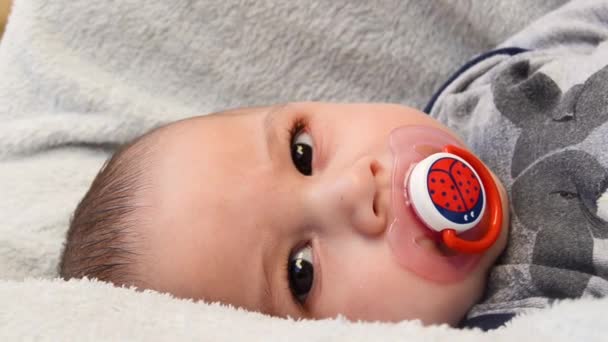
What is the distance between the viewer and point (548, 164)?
85cm

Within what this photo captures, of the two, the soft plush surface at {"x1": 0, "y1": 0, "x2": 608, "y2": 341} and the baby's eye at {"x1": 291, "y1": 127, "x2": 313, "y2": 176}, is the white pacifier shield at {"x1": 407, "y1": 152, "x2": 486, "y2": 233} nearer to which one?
the baby's eye at {"x1": 291, "y1": 127, "x2": 313, "y2": 176}

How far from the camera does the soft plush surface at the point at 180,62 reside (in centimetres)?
116

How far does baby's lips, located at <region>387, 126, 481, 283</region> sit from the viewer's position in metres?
0.77

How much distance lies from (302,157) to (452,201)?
0.67ft

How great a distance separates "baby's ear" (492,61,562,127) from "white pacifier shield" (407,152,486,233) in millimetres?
192

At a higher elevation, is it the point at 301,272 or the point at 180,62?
the point at 180,62

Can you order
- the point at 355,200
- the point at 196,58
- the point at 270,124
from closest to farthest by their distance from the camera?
the point at 355,200 → the point at 270,124 → the point at 196,58

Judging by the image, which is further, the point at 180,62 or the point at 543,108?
the point at 180,62

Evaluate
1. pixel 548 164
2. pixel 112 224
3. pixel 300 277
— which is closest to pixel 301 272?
pixel 300 277

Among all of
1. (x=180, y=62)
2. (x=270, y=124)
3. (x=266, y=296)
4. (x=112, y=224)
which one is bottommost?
(x=266, y=296)

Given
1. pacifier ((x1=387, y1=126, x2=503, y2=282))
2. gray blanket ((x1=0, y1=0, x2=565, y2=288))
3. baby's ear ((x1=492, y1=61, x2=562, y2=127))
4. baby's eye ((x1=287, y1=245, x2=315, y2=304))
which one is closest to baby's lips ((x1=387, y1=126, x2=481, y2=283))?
pacifier ((x1=387, y1=126, x2=503, y2=282))

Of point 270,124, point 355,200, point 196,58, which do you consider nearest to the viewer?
point 355,200

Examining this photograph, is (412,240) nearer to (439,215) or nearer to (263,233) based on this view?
(439,215)

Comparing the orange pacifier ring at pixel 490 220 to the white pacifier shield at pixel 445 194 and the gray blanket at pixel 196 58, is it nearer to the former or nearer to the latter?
the white pacifier shield at pixel 445 194
